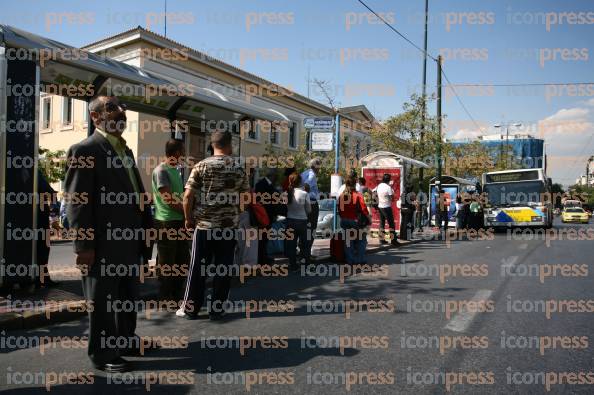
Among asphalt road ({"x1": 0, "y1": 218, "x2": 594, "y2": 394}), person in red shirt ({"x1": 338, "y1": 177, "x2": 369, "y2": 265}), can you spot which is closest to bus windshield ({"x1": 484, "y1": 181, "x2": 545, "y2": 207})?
person in red shirt ({"x1": 338, "y1": 177, "x2": 369, "y2": 265})

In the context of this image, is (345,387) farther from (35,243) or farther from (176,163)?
(35,243)

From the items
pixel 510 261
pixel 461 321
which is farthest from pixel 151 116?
pixel 461 321

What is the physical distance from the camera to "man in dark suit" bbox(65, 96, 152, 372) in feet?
11.4

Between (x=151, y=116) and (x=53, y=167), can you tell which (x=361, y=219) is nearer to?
(x=53, y=167)

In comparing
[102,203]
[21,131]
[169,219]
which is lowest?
[169,219]

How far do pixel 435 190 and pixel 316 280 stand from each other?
727 inches

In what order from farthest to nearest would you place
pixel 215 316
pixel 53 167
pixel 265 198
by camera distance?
pixel 53 167, pixel 265 198, pixel 215 316

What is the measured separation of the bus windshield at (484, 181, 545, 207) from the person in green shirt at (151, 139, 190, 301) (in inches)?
762

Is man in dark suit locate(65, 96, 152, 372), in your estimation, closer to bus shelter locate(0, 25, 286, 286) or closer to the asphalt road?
the asphalt road

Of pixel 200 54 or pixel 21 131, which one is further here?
pixel 200 54

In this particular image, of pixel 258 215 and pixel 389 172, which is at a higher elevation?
pixel 389 172

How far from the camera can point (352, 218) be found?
919 centimetres

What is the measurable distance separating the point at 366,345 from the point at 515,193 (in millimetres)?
19983

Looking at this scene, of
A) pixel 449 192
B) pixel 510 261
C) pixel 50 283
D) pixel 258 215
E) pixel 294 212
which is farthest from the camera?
pixel 449 192
